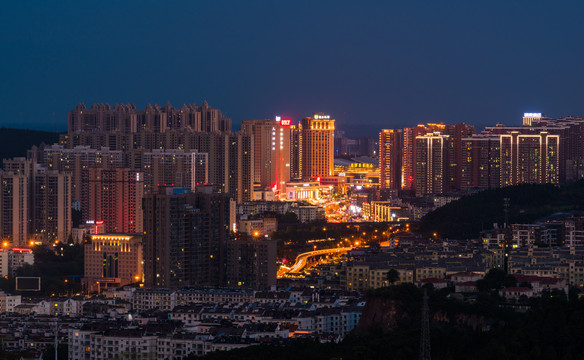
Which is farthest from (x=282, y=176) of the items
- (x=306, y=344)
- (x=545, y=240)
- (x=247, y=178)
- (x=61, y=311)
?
(x=306, y=344)

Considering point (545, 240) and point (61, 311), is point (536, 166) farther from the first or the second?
point (61, 311)

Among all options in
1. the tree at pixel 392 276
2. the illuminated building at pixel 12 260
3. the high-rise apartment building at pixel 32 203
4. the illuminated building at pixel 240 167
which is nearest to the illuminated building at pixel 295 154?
the illuminated building at pixel 240 167

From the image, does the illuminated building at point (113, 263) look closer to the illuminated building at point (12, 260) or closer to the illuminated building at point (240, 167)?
the illuminated building at point (12, 260)

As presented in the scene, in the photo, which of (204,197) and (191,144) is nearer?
(204,197)

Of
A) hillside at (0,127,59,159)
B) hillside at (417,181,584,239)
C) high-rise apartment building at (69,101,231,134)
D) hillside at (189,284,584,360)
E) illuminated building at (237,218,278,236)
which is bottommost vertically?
hillside at (189,284,584,360)

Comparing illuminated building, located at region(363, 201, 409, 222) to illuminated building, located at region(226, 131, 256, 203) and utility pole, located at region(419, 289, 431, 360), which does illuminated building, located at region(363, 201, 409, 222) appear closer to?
illuminated building, located at region(226, 131, 256, 203)

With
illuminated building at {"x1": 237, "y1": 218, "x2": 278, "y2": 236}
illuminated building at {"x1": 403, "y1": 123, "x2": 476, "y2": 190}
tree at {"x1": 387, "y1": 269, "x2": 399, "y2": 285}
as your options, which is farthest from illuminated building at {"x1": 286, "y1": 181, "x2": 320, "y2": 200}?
tree at {"x1": 387, "y1": 269, "x2": 399, "y2": 285}

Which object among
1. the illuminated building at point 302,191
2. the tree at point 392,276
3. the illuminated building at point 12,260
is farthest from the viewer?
the illuminated building at point 302,191
